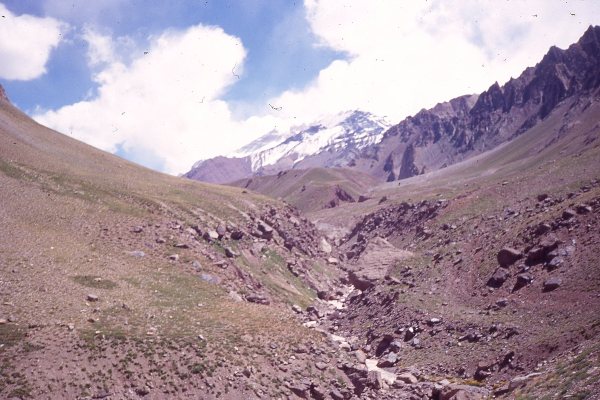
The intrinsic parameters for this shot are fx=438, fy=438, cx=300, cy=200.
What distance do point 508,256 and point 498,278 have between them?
3.29 m

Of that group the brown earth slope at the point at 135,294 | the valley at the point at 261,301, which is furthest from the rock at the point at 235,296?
the brown earth slope at the point at 135,294

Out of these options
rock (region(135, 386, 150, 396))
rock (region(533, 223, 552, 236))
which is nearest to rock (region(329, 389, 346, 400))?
rock (region(135, 386, 150, 396))

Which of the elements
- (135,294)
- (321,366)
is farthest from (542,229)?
(135,294)

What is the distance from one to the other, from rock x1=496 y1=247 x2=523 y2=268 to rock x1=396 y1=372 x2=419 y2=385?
773 inches

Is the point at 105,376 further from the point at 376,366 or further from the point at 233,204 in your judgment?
the point at 233,204

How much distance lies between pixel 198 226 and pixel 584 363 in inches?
1876

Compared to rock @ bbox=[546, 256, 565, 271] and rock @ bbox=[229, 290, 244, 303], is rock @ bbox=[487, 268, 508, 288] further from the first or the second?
rock @ bbox=[229, 290, 244, 303]

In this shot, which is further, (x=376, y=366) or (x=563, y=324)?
(x=376, y=366)

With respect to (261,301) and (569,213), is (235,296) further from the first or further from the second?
(569,213)

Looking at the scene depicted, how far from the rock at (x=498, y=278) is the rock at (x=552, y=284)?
19.5 feet

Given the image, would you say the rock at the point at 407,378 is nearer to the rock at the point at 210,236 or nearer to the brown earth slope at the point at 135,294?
the brown earth slope at the point at 135,294

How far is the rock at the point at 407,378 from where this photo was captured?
32188 millimetres

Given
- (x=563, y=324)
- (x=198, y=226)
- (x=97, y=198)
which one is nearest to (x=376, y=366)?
(x=563, y=324)

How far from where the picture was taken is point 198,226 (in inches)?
2365
